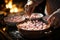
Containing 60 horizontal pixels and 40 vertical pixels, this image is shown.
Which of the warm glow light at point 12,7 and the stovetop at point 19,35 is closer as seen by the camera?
the stovetop at point 19,35

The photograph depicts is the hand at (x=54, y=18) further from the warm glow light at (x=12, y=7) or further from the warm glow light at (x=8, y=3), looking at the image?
the warm glow light at (x=8, y=3)

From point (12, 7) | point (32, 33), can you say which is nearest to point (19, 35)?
point (32, 33)

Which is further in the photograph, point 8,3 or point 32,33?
point 8,3

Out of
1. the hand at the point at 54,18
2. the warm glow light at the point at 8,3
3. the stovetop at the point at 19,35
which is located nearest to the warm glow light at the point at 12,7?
the warm glow light at the point at 8,3

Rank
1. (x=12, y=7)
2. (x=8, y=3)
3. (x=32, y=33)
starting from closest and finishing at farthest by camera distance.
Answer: (x=32, y=33)
(x=12, y=7)
(x=8, y=3)

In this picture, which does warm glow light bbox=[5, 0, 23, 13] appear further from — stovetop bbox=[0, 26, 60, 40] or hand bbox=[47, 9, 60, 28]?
hand bbox=[47, 9, 60, 28]

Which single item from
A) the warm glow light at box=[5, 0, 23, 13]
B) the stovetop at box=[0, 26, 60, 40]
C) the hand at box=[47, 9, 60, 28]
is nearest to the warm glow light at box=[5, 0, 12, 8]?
the warm glow light at box=[5, 0, 23, 13]

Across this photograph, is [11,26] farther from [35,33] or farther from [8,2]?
[8,2]

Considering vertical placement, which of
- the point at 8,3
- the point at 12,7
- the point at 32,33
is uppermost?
the point at 8,3

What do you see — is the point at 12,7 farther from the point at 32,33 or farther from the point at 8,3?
the point at 32,33

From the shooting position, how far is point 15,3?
3.80 metres

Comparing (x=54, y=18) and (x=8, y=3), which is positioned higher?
(x=8, y=3)

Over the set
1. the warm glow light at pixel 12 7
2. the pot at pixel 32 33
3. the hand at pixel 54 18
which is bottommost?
the pot at pixel 32 33

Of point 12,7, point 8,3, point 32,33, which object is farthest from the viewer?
point 8,3
